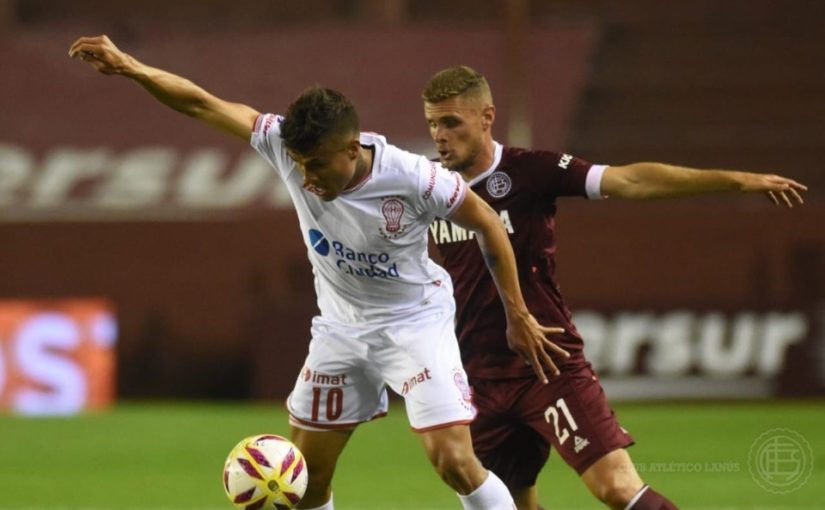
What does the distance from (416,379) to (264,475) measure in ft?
2.15

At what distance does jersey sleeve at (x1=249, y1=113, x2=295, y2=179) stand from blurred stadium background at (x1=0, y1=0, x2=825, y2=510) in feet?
10.2

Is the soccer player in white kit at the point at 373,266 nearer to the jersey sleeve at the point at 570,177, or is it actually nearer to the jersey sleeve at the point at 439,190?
the jersey sleeve at the point at 439,190

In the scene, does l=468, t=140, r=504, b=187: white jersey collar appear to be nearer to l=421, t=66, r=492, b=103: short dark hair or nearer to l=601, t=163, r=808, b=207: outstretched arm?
l=421, t=66, r=492, b=103: short dark hair

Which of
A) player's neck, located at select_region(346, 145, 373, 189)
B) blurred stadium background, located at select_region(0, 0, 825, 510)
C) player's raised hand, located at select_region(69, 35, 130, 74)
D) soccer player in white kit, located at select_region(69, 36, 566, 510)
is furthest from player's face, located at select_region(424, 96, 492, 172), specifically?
blurred stadium background, located at select_region(0, 0, 825, 510)

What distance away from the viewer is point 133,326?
14.4 m

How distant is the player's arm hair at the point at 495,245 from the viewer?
5855 millimetres

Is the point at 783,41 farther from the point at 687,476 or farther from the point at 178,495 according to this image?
the point at 178,495

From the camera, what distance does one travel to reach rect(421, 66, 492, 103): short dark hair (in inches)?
247

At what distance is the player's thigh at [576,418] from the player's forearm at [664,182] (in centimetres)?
72

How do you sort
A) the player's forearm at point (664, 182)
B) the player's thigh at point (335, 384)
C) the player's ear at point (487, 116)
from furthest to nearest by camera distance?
the player's ear at point (487, 116), the player's thigh at point (335, 384), the player's forearm at point (664, 182)

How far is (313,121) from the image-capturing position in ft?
18.3

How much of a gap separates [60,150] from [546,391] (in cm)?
1283

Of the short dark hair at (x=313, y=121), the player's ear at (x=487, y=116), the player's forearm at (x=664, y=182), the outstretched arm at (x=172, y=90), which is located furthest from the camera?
the player's ear at (x=487, y=116)

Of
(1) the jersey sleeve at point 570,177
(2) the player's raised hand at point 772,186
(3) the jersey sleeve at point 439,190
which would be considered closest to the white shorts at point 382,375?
(3) the jersey sleeve at point 439,190
